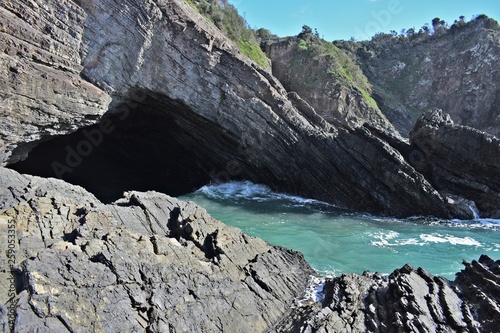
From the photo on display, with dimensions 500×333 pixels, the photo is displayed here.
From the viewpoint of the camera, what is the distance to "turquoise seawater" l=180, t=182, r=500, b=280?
1288 cm

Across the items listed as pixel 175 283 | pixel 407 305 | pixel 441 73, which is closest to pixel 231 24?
pixel 175 283

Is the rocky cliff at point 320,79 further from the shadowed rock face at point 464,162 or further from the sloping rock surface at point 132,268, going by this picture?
the sloping rock surface at point 132,268

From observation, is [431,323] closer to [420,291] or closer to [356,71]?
[420,291]

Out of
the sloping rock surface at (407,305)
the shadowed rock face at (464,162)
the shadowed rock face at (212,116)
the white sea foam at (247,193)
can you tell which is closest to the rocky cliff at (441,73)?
the shadowed rock face at (464,162)

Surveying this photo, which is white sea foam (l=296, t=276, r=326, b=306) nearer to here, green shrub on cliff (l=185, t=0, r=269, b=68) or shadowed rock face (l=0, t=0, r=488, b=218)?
shadowed rock face (l=0, t=0, r=488, b=218)

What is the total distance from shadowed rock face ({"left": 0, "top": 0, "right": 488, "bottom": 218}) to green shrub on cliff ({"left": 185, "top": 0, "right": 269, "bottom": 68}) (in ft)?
23.9

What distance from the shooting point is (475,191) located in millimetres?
19750

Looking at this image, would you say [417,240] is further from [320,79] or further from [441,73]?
[441,73]

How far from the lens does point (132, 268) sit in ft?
25.7

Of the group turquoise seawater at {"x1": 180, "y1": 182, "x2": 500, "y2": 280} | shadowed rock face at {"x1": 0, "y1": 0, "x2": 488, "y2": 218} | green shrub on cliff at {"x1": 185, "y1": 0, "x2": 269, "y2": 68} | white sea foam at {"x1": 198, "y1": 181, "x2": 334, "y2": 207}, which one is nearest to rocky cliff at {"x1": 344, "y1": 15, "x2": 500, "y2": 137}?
green shrub on cliff at {"x1": 185, "y1": 0, "x2": 269, "y2": 68}

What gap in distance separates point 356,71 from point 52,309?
40603 mm

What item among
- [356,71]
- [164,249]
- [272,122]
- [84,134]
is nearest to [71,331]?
[164,249]

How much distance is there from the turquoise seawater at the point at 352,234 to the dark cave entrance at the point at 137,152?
3669 mm

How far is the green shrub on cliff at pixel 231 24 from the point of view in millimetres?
29734
